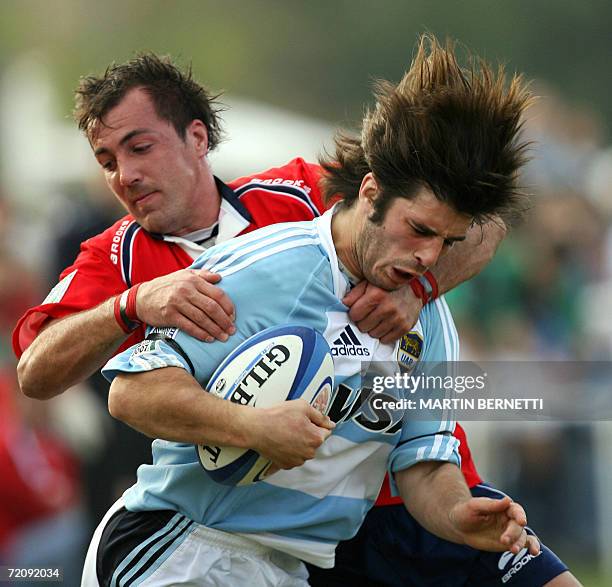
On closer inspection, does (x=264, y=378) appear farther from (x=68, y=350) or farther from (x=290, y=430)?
(x=68, y=350)

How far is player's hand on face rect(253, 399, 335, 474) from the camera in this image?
11.6 ft

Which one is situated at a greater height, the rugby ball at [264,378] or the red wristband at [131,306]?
the red wristband at [131,306]

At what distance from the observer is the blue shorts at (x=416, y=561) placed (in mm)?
4672

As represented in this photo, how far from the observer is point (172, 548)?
4020mm

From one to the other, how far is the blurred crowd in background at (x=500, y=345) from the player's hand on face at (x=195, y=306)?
13.3 feet

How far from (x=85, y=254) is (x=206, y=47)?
55.3 feet

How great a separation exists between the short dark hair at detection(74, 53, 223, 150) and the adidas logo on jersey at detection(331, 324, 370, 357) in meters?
1.35

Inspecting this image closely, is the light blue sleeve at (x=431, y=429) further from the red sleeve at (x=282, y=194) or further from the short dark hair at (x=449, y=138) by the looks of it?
the red sleeve at (x=282, y=194)

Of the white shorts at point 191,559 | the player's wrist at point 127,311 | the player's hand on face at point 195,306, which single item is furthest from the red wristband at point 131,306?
the white shorts at point 191,559

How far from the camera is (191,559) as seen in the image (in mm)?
3994

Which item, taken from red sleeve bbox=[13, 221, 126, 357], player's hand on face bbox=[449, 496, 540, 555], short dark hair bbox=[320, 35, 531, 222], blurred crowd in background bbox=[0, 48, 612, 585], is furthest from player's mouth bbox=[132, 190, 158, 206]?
blurred crowd in background bbox=[0, 48, 612, 585]

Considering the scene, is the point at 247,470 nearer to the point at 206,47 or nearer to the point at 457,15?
the point at 457,15

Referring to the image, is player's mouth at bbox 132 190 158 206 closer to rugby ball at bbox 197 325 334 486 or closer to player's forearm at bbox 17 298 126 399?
player's forearm at bbox 17 298 126 399

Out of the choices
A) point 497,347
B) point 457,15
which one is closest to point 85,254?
point 497,347
